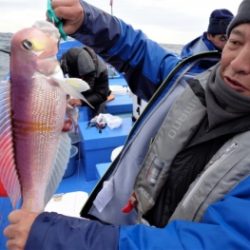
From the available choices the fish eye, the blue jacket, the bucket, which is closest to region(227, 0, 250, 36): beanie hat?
the fish eye

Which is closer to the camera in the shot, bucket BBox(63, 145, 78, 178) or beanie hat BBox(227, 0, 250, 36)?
beanie hat BBox(227, 0, 250, 36)

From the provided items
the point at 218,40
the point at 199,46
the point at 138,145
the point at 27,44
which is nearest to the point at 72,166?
the point at 138,145

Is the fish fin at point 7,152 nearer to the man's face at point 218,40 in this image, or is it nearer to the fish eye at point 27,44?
the fish eye at point 27,44

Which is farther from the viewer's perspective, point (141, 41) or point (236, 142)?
point (141, 41)

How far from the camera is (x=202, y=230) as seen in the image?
841 mm

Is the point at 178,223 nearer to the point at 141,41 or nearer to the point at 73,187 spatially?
the point at 141,41

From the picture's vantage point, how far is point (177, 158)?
132 centimetres

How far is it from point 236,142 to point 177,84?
506 mm

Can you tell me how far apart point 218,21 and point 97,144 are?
2.11 m

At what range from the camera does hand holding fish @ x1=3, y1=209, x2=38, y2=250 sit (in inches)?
34.4

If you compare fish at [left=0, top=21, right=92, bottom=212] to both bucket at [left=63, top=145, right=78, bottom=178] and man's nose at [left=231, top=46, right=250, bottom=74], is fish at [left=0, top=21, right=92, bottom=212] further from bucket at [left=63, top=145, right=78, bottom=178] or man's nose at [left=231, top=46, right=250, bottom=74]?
bucket at [left=63, top=145, right=78, bottom=178]

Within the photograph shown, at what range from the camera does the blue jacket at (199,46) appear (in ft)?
12.6

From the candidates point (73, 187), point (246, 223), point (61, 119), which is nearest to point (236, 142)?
point (246, 223)

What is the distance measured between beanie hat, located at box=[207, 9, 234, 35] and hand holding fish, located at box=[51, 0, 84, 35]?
8.85ft
